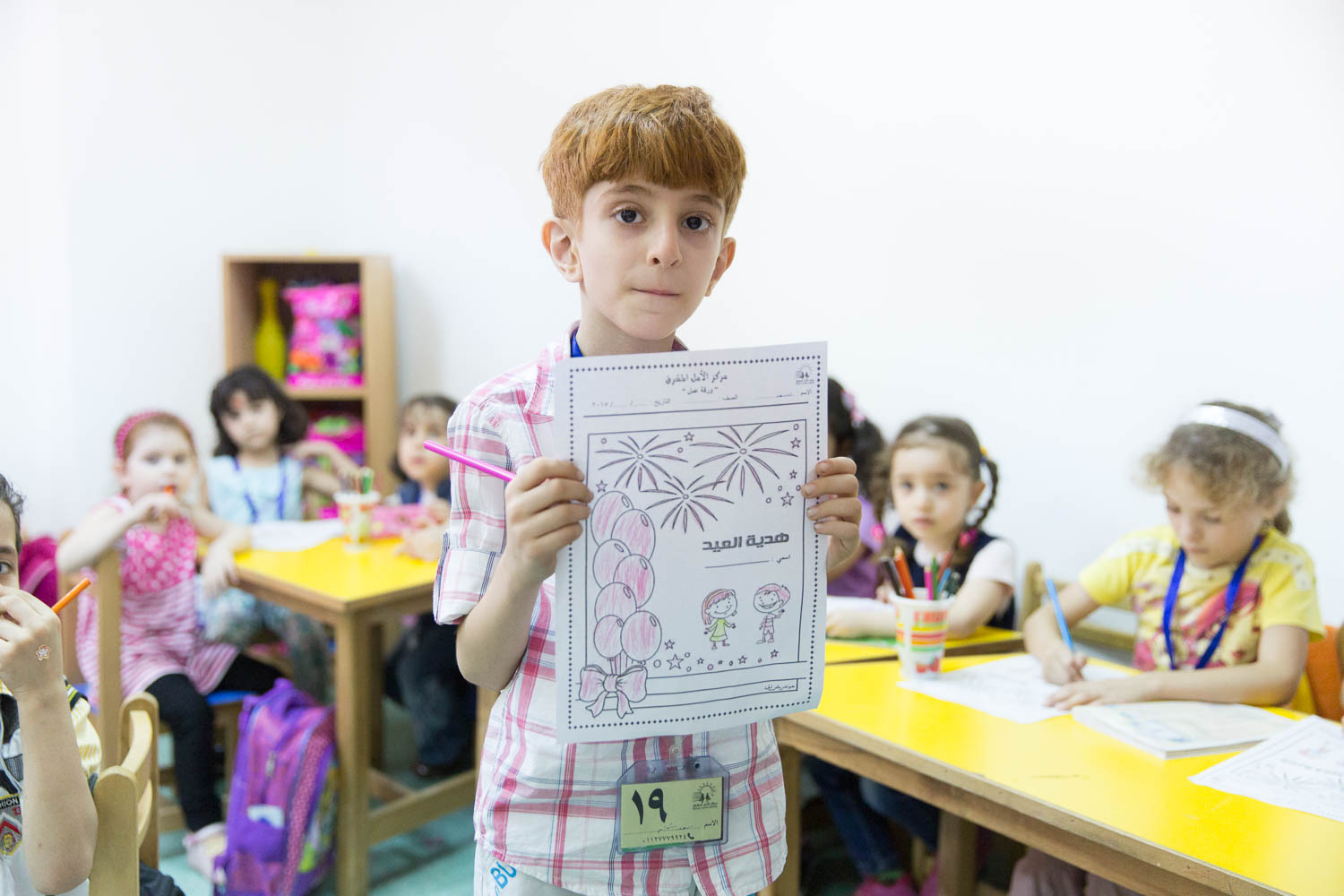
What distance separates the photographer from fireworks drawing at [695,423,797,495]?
90 cm

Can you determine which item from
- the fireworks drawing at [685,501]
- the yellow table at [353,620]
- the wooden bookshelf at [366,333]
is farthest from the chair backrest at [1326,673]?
the wooden bookshelf at [366,333]

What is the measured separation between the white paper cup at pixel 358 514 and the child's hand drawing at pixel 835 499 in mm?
1924

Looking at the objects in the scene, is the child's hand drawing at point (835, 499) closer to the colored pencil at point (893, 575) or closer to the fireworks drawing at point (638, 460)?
the fireworks drawing at point (638, 460)

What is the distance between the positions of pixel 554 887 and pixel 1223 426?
4.64 ft

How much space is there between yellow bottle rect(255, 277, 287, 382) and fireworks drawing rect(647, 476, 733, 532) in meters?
3.19

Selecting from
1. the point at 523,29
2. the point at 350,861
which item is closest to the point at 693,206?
the point at 350,861

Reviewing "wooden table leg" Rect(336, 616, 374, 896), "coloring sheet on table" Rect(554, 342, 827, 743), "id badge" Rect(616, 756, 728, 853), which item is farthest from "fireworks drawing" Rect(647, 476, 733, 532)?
"wooden table leg" Rect(336, 616, 374, 896)

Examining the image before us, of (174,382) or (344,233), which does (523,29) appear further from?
(174,382)

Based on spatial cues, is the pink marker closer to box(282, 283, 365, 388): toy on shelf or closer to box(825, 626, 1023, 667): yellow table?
box(825, 626, 1023, 667): yellow table

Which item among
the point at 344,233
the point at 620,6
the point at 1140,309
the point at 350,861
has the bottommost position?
the point at 350,861

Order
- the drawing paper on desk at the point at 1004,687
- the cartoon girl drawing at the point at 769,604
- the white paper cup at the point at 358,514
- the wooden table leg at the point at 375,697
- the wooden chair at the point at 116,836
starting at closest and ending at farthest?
the cartoon girl drawing at the point at 769,604
the wooden chair at the point at 116,836
the drawing paper on desk at the point at 1004,687
the white paper cup at the point at 358,514
the wooden table leg at the point at 375,697

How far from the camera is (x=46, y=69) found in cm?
333

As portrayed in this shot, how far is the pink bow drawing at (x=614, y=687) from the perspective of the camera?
0.87m

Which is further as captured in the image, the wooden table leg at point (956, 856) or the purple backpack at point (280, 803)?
the purple backpack at point (280, 803)
